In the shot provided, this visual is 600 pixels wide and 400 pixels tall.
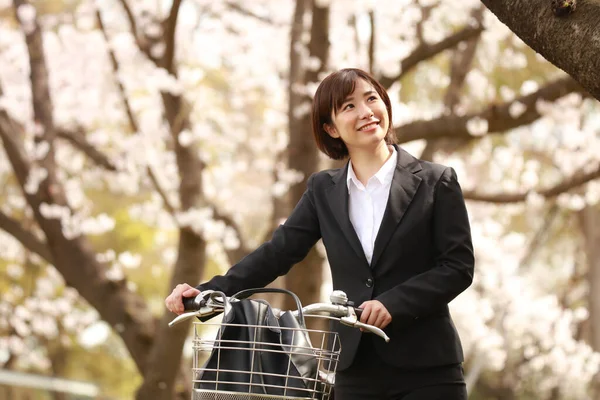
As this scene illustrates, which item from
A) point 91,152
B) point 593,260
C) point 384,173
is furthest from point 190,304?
point 593,260

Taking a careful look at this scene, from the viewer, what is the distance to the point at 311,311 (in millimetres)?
2432

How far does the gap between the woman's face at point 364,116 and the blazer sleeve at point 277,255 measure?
0.80 ft

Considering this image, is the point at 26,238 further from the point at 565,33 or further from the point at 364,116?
the point at 565,33

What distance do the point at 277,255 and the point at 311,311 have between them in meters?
0.49

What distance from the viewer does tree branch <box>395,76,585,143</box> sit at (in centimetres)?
627

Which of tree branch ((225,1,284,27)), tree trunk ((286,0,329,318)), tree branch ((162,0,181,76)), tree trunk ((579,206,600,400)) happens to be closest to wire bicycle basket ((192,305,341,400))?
tree trunk ((286,0,329,318))

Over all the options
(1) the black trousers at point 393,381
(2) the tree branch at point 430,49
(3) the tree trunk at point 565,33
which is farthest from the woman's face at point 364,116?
(2) the tree branch at point 430,49

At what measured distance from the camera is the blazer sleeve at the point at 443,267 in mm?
2508

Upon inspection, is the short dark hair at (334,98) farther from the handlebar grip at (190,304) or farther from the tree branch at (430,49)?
the tree branch at (430,49)

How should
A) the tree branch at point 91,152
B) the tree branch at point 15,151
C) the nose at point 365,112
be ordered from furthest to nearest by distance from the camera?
the tree branch at point 91,152 → the tree branch at point 15,151 → the nose at point 365,112

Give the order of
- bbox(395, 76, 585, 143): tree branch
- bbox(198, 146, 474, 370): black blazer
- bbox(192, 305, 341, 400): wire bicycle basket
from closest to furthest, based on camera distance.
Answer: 1. bbox(192, 305, 341, 400): wire bicycle basket
2. bbox(198, 146, 474, 370): black blazer
3. bbox(395, 76, 585, 143): tree branch

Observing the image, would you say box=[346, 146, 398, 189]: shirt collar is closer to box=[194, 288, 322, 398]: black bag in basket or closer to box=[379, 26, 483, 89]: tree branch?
box=[194, 288, 322, 398]: black bag in basket

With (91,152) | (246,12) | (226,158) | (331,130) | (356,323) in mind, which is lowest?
(356,323)

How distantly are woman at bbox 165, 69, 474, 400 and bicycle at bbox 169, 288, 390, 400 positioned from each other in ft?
0.73
